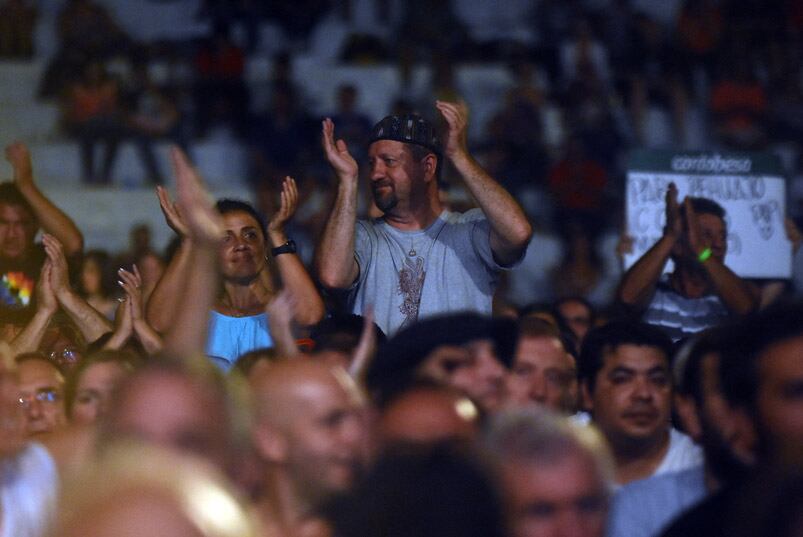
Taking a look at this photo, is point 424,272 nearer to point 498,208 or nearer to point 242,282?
point 498,208

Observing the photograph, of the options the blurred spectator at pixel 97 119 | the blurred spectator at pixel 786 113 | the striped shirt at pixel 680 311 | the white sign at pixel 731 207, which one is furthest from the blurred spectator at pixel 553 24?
the striped shirt at pixel 680 311

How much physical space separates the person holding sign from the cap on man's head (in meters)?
1.37

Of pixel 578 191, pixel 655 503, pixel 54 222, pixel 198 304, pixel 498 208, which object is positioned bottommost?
pixel 655 503

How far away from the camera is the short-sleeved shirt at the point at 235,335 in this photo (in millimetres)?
5965

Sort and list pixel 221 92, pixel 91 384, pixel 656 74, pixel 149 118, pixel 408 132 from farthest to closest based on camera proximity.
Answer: pixel 656 74
pixel 221 92
pixel 149 118
pixel 408 132
pixel 91 384

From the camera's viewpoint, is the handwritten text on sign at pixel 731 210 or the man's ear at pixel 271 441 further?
the handwritten text on sign at pixel 731 210

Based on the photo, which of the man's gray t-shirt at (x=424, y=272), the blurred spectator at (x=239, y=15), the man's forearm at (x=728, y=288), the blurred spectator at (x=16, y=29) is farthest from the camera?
the blurred spectator at (x=239, y=15)

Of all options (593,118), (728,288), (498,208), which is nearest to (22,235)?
(498,208)

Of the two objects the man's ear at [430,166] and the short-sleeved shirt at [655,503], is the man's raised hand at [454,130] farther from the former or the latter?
the short-sleeved shirt at [655,503]

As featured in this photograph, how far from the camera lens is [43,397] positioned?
5164 millimetres

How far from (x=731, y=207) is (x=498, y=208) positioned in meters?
2.68

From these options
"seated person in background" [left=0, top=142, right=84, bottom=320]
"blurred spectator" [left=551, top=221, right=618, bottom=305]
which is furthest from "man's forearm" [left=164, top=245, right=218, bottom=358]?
"blurred spectator" [left=551, top=221, right=618, bottom=305]

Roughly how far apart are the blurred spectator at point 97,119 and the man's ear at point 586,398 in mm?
7924

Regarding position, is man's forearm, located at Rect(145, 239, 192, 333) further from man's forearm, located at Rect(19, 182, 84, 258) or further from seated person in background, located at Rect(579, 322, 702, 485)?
seated person in background, located at Rect(579, 322, 702, 485)
